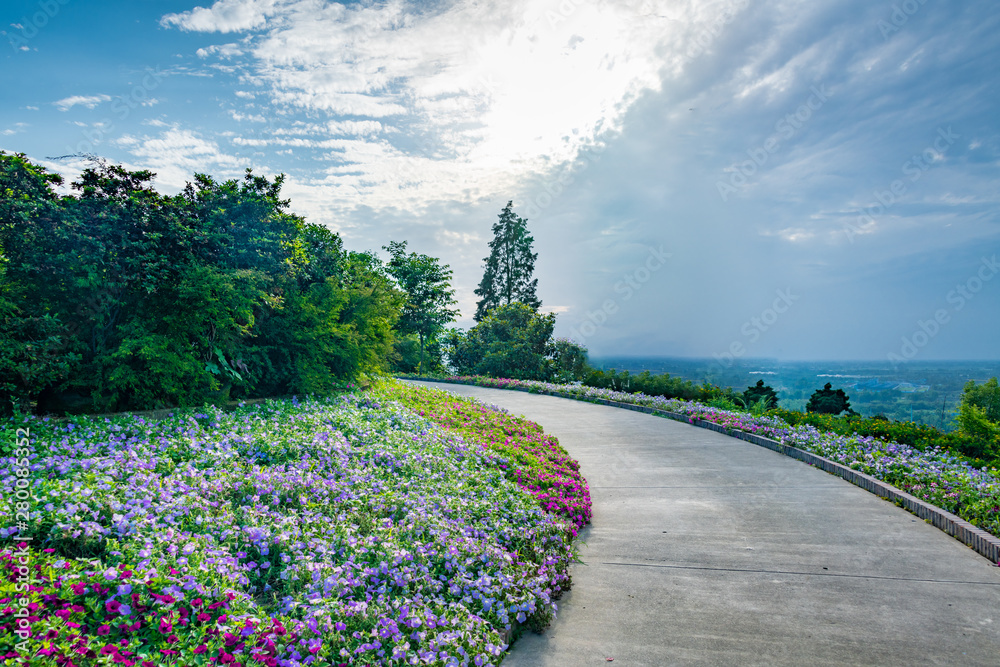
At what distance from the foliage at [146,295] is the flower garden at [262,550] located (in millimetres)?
553

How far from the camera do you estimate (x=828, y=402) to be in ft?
38.2

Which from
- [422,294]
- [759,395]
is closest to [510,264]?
[422,294]

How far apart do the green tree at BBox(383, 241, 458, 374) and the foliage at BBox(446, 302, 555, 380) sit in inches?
87.5

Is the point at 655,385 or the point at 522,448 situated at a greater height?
the point at 655,385

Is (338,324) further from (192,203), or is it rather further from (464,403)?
(464,403)

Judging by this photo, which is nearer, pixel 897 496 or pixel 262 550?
pixel 262 550

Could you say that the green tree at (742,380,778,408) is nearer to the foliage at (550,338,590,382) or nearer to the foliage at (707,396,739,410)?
the foliage at (707,396,739,410)

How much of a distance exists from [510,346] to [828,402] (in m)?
10.6

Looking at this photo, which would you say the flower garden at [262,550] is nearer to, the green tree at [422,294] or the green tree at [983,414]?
the green tree at [983,414]

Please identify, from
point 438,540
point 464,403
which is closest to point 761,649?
point 438,540

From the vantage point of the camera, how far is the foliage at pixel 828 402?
1158cm

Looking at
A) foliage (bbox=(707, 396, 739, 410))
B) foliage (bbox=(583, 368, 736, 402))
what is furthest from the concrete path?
foliage (bbox=(583, 368, 736, 402))

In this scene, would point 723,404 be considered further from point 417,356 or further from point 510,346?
point 417,356

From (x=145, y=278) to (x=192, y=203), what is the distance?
124 centimetres
